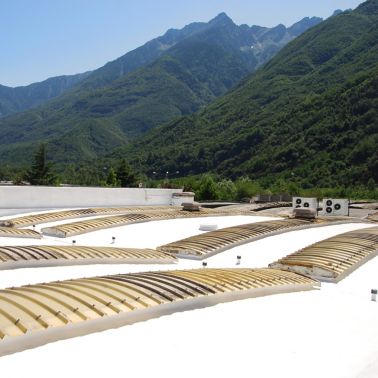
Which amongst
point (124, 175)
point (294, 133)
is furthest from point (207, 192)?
point (294, 133)

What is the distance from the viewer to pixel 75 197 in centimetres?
3644

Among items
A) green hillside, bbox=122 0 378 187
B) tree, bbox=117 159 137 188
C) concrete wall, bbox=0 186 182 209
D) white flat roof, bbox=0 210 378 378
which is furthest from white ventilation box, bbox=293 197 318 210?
green hillside, bbox=122 0 378 187

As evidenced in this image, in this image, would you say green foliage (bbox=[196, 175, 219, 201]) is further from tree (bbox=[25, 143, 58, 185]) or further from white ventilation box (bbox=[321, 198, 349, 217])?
white ventilation box (bbox=[321, 198, 349, 217])

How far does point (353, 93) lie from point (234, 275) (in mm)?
129834

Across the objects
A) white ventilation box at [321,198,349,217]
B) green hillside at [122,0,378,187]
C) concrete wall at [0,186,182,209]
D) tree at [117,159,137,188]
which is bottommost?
white ventilation box at [321,198,349,217]

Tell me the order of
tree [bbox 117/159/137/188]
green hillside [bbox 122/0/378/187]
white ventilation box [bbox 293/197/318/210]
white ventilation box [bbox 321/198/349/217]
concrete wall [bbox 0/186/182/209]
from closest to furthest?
concrete wall [bbox 0/186/182/209] < white ventilation box [bbox 293/197/318/210] < white ventilation box [bbox 321/198/349/217] < tree [bbox 117/159/137/188] < green hillside [bbox 122/0/378/187]

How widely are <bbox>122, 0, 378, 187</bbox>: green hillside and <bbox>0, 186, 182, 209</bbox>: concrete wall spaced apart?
240ft

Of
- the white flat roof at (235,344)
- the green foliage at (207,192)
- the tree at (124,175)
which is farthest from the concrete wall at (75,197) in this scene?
the tree at (124,175)

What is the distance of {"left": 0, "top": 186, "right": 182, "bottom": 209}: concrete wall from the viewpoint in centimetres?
3338

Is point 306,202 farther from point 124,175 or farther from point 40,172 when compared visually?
point 40,172

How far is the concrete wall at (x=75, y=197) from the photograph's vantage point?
33.4 meters

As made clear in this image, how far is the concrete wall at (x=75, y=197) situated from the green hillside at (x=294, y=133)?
240ft

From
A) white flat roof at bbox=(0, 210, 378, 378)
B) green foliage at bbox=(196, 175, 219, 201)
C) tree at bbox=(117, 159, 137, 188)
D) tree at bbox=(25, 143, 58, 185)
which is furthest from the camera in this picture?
tree at bbox=(25, 143, 58, 185)

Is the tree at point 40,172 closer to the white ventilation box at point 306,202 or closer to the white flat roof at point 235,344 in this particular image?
the white ventilation box at point 306,202
